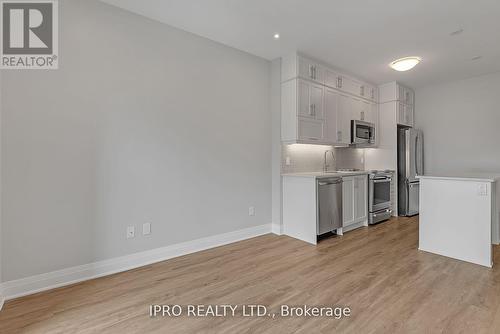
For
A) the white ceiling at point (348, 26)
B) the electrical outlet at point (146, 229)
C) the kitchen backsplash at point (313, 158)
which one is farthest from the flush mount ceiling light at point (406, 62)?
the electrical outlet at point (146, 229)

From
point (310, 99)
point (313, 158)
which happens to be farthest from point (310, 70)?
point (313, 158)

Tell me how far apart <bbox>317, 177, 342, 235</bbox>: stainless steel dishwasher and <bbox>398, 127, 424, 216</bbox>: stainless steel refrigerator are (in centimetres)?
218

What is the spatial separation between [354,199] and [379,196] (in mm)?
897

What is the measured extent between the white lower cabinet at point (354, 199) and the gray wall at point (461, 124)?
2320 millimetres

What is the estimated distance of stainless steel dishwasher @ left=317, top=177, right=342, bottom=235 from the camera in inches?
140

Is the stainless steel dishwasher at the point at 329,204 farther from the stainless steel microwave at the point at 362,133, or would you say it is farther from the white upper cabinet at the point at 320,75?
the white upper cabinet at the point at 320,75

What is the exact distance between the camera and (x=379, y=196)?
4.68 m

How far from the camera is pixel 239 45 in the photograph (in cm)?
357

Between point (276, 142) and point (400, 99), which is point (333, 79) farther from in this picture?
point (400, 99)

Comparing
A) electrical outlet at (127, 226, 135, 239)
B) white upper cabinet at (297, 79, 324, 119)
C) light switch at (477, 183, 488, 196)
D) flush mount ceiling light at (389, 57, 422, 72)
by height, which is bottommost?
electrical outlet at (127, 226, 135, 239)

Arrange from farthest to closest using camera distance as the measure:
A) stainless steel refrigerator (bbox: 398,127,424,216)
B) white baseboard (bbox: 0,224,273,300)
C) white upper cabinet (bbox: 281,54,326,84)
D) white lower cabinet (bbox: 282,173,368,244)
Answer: stainless steel refrigerator (bbox: 398,127,424,216) → white upper cabinet (bbox: 281,54,326,84) → white lower cabinet (bbox: 282,173,368,244) → white baseboard (bbox: 0,224,273,300)

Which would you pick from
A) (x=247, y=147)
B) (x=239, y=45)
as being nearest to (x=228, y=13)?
(x=239, y=45)

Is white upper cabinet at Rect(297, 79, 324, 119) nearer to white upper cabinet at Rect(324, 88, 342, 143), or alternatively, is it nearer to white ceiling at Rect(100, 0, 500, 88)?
white upper cabinet at Rect(324, 88, 342, 143)

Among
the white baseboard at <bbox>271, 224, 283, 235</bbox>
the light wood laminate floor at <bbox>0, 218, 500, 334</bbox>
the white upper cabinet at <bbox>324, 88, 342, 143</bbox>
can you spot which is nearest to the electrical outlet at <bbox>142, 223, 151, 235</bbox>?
the light wood laminate floor at <bbox>0, 218, 500, 334</bbox>
